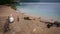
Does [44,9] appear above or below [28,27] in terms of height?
above

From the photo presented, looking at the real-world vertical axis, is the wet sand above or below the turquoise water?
below

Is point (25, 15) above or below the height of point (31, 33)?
above

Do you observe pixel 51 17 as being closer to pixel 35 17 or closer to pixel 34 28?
pixel 35 17

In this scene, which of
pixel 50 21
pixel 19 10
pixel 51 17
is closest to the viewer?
pixel 50 21

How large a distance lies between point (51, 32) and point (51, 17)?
0.46 m

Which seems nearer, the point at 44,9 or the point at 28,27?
the point at 28,27

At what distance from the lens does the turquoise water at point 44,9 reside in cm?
244

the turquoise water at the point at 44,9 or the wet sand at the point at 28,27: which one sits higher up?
the turquoise water at the point at 44,9

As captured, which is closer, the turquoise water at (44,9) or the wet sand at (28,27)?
the wet sand at (28,27)

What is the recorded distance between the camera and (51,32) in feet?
6.84

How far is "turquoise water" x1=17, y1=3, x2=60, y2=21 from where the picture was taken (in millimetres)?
2441

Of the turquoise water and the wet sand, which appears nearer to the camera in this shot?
the wet sand

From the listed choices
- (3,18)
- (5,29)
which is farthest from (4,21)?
(5,29)

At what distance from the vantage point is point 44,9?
267 centimetres
